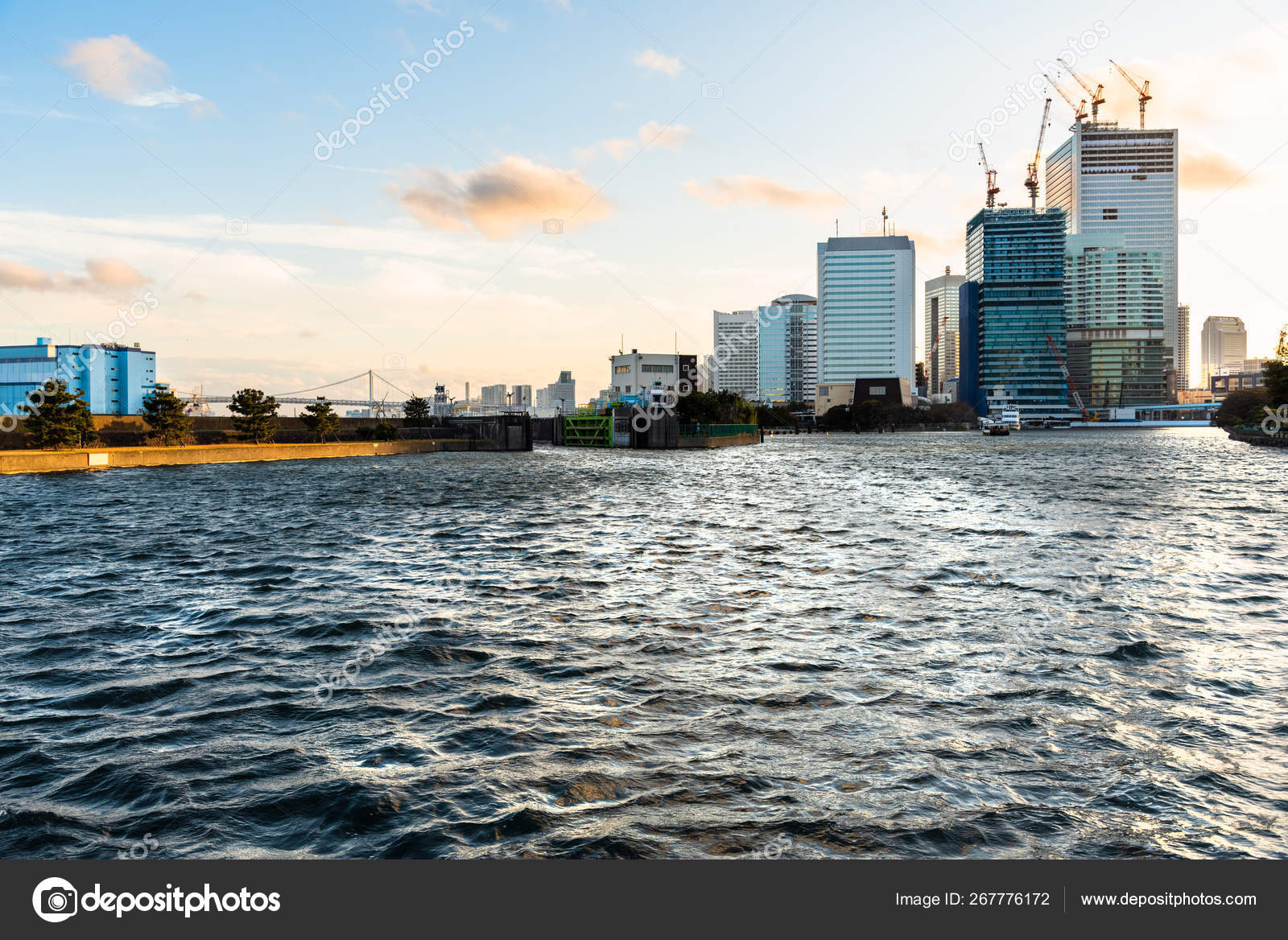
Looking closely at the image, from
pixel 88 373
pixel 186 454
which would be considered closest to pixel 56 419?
pixel 186 454

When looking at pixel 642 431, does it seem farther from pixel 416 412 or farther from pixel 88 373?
pixel 88 373

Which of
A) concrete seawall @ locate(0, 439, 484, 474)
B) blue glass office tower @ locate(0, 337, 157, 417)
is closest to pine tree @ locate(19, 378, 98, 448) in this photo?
concrete seawall @ locate(0, 439, 484, 474)

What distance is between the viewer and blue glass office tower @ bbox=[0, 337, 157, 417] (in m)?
154

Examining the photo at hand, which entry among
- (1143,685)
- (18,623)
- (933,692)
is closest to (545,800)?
(933,692)

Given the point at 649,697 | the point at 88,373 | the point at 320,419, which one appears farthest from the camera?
the point at 88,373

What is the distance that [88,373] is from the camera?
16062 cm

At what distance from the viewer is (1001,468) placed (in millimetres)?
81188

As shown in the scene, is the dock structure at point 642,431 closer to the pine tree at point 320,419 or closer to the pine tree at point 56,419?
the pine tree at point 320,419

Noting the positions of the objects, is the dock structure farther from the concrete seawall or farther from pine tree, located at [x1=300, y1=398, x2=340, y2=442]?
pine tree, located at [x1=300, y1=398, x2=340, y2=442]

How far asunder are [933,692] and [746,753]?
378cm

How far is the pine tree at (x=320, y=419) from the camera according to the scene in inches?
4889
